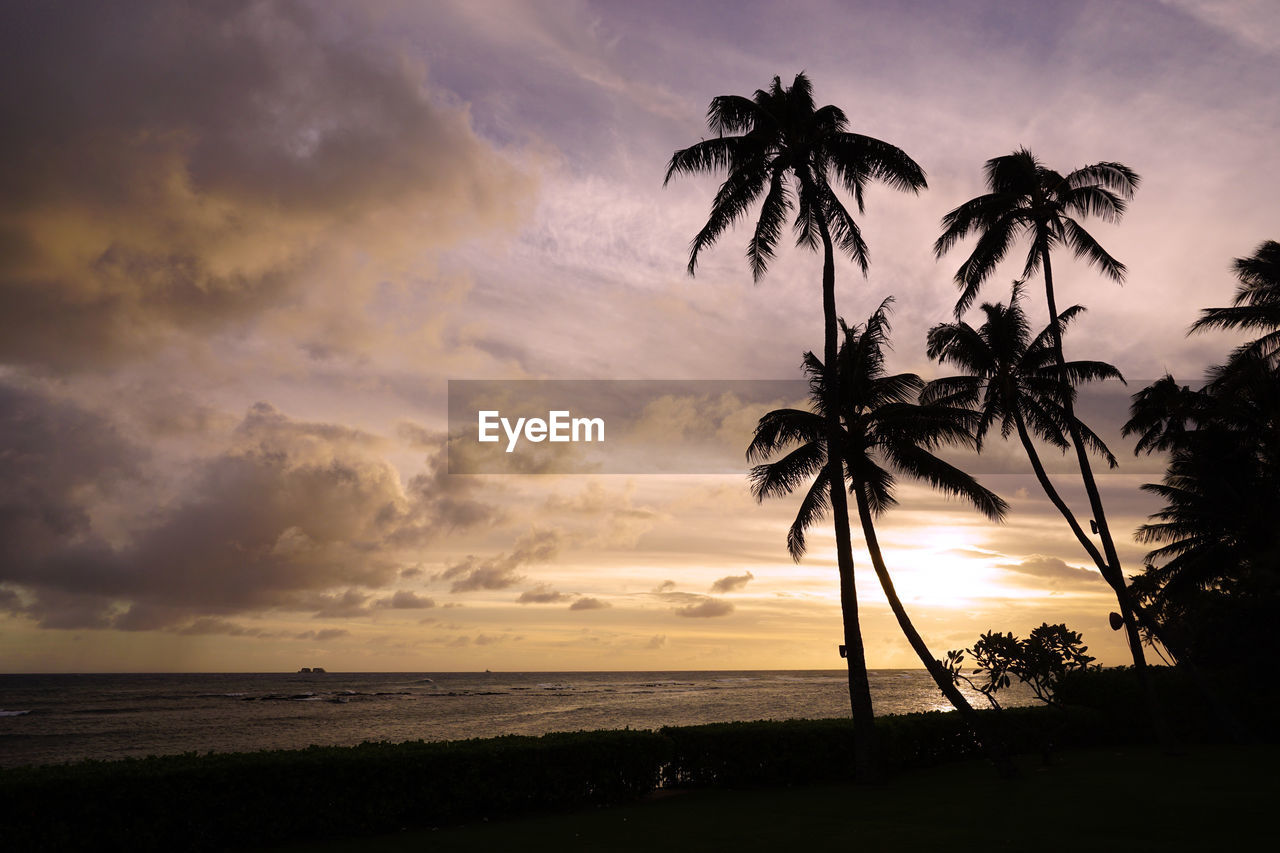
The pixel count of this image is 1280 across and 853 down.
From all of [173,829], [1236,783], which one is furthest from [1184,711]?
[173,829]

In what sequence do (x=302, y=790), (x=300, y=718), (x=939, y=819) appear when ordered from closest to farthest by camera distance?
(x=302, y=790), (x=939, y=819), (x=300, y=718)

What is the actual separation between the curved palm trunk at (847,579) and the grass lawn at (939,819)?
94 centimetres

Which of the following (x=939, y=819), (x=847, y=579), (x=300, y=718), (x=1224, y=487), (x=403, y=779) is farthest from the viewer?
(x=300, y=718)

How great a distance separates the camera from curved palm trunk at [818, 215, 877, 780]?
1794 centimetres

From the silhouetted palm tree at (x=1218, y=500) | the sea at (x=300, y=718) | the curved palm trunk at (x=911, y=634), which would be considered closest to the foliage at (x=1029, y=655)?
the curved palm trunk at (x=911, y=634)

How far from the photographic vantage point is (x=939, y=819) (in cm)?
1367

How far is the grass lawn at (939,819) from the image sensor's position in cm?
1191

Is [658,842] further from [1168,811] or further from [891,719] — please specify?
[891,719]

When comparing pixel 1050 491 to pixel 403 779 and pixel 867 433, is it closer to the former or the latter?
pixel 867 433

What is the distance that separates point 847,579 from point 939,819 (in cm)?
602

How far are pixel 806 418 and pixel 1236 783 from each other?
11.6m

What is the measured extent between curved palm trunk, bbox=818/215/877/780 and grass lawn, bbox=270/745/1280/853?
936 mm

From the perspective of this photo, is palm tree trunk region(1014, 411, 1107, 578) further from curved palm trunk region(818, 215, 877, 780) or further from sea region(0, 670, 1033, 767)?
sea region(0, 670, 1033, 767)

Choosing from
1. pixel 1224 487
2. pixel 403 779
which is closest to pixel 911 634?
pixel 403 779
